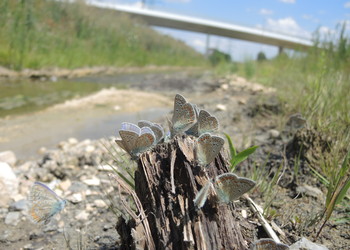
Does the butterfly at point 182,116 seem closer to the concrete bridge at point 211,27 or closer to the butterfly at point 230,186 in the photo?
the butterfly at point 230,186

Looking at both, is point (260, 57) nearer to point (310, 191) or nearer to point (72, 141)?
point (72, 141)

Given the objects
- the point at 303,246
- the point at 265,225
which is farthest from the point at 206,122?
the point at 303,246

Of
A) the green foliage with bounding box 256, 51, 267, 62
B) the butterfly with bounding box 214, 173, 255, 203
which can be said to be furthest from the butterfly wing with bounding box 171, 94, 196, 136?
the green foliage with bounding box 256, 51, 267, 62

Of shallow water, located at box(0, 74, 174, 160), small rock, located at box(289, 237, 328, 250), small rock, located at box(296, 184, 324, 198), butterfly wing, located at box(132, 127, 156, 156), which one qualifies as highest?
butterfly wing, located at box(132, 127, 156, 156)

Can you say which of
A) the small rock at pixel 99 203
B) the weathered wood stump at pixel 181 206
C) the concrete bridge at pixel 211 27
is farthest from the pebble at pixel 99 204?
the concrete bridge at pixel 211 27

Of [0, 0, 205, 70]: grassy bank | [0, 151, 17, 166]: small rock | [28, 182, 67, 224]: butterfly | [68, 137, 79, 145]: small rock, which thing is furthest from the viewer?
[0, 0, 205, 70]: grassy bank

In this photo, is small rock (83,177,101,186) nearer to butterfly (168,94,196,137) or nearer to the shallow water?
the shallow water
